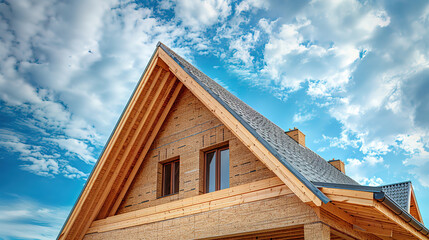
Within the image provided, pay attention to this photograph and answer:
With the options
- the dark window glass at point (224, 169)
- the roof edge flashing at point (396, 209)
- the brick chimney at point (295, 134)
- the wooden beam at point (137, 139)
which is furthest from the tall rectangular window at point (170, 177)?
the brick chimney at point (295, 134)

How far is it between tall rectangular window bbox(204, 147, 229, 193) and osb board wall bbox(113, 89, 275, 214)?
0.20m

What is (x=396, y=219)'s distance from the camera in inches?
283

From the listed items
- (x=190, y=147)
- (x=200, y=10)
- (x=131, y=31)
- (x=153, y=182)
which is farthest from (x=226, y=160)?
(x=131, y=31)

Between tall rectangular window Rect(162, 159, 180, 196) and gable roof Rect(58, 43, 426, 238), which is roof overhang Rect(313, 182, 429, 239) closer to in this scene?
gable roof Rect(58, 43, 426, 238)

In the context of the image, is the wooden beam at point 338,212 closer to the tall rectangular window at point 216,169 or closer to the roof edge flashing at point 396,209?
the roof edge flashing at point 396,209

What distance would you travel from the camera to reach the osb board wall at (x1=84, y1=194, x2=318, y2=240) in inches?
291

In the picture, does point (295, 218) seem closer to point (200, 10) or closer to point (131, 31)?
point (200, 10)

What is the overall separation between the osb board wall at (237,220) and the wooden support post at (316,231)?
10 cm

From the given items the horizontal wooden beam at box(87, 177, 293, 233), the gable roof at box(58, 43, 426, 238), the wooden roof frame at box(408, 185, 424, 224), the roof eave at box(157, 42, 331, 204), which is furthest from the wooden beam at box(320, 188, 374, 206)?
the wooden roof frame at box(408, 185, 424, 224)

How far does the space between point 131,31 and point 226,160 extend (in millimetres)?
6315

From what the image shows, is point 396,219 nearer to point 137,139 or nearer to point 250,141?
point 250,141

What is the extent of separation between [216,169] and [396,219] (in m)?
4.16

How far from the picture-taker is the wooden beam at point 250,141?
6.78 metres

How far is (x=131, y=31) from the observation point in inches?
527
